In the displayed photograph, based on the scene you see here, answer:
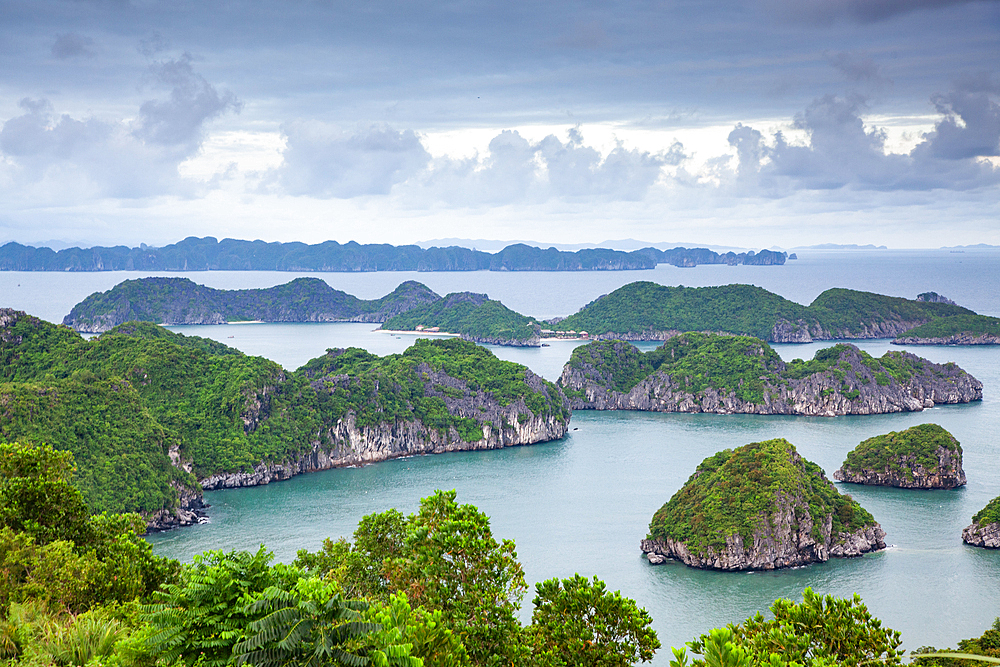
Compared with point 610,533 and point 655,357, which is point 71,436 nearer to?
point 610,533

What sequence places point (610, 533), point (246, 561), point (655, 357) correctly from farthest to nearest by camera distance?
point (655, 357) → point (610, 533) → point (246, 561)

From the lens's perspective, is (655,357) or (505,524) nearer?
(505,524)

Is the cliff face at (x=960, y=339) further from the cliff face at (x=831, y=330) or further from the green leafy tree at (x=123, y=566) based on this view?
the green leafy tree at (x=123, y=566)

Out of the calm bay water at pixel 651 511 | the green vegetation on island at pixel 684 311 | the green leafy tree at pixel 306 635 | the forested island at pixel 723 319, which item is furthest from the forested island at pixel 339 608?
the green vegetation on island at pixel 684 311

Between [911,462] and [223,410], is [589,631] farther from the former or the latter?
[223,410]

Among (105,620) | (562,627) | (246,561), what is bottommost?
(562,627)

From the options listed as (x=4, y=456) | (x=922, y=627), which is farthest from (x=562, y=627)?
(x=922, y=627)
